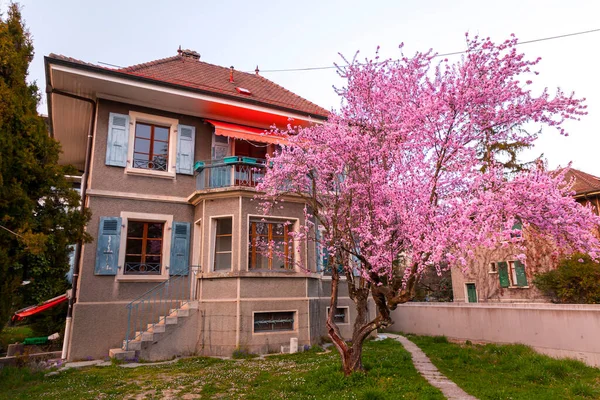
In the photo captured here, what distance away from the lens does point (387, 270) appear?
7.57 m

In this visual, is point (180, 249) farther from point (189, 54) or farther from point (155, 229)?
point (189, 54)

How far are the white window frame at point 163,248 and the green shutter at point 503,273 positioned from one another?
1870 centimetres

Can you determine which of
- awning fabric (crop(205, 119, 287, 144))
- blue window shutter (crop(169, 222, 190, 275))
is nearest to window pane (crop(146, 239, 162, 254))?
blue window shutter (crop(169, 222, 190, 275))

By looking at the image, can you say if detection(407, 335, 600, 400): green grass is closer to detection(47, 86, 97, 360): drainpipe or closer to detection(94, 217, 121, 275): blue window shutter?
detection(94, 217, 121, 275): blue window shutter

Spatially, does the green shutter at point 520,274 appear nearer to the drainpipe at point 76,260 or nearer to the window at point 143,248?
the window at point 143,248

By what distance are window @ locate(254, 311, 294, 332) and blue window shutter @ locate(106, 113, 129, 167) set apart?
6610mm

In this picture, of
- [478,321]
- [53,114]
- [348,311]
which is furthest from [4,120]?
[478,321]

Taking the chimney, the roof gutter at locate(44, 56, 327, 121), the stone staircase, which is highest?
the chimney

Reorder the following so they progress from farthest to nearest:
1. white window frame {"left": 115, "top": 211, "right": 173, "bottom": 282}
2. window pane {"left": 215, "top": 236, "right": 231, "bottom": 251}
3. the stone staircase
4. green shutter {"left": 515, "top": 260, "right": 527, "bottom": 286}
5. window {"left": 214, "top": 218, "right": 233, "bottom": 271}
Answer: green shutter {"left": 515, "top": 260, "right": 527, "bottom": 286}
window pane {"left": 215, "top": 236, "right": 231, "bottom": 251}
window {"left": 214, "top": 218, "right": 233, "bottom": 271}
white window frame {"left": 115, "top": 211, "right": 173, "bottom": 282}
the stone staircase

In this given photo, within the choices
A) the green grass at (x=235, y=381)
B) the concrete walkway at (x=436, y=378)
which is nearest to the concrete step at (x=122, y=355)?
the green grass at (x=235, y=381)

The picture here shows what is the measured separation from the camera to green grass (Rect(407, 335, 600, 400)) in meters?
7.11

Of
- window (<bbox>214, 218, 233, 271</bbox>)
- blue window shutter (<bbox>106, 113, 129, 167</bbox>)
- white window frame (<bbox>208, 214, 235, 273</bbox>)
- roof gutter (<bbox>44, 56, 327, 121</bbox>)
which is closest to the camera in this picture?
roof gutter (<bbox>44, 56, 327, 121</bbox>)

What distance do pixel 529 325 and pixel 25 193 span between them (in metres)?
12.8

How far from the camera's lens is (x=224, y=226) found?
14320mm
